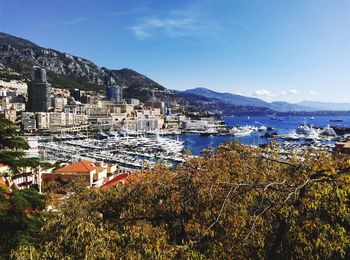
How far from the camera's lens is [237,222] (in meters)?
4.75

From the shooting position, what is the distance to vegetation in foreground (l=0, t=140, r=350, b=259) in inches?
165

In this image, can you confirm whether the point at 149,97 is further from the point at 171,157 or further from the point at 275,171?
the point at 275,171

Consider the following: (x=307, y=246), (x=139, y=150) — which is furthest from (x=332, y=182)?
(x=139, y=150)

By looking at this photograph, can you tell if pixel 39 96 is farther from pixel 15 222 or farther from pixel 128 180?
pixel 15 222

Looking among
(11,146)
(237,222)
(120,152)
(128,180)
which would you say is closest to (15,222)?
(11,146)

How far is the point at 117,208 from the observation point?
24.6 feet

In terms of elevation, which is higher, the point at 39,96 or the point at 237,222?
the point at 39,96

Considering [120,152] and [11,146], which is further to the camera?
[120,152]

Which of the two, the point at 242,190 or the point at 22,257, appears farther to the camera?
the point at 242,190

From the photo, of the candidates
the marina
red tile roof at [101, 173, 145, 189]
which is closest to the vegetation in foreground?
red tile roof at [101, 173, 145, 189]

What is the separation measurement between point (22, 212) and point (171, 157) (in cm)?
4416

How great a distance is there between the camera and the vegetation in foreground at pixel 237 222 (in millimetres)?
4180

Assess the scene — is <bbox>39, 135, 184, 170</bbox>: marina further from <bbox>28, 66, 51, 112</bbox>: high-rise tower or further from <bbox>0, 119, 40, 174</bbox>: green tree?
<bbox>28, 66, 51, 112</bbox>: high-rise tower

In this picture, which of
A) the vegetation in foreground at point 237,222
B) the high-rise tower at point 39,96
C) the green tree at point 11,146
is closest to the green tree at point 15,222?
the green tree at point 11,146
